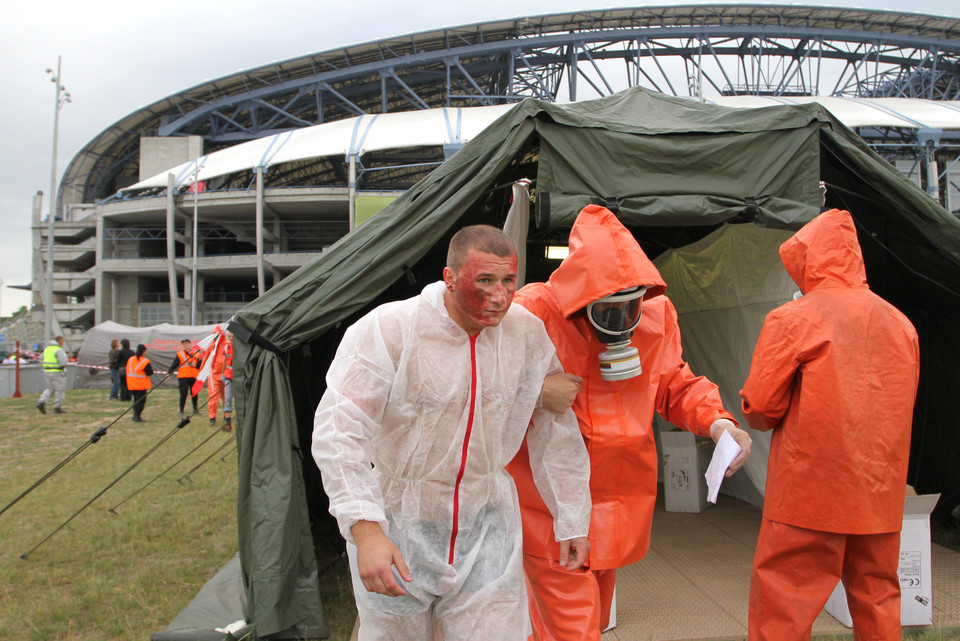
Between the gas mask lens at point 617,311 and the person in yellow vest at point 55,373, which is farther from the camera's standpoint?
the person in yellow vest at point 55,373

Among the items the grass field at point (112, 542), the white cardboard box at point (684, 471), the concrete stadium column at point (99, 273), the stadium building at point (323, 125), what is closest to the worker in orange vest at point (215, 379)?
the grass field at point (112, 542)

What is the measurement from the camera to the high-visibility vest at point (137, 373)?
1216 centimetres

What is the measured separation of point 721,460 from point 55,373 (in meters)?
14.9

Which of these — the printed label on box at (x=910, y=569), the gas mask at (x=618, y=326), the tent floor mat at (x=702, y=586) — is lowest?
the tent floor mat at (x=702, y=586)

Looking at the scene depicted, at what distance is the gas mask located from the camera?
6.79 ft

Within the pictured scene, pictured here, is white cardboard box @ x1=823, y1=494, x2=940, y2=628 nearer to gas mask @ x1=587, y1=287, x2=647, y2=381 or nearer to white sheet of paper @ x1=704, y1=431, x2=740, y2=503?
white sheet of paper @ x1=704, y1=431, x2=740, y2=503

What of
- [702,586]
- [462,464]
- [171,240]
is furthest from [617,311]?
[171,240]

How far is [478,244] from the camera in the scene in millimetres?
1726

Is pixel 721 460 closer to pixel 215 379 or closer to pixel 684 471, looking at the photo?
pixel 684 471

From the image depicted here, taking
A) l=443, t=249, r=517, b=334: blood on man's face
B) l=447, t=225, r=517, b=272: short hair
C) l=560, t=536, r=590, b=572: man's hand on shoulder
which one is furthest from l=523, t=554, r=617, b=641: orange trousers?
l=447, t=225, r=517, b=272: short hair

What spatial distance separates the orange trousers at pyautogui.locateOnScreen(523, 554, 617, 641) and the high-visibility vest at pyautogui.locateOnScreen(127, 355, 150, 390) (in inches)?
476

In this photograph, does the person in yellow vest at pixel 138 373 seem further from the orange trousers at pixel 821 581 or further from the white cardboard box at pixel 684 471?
the orange trousers at pixel 821 581

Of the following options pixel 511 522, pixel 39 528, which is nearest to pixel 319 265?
pixel 511 522

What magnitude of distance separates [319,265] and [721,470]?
8.11 ft
